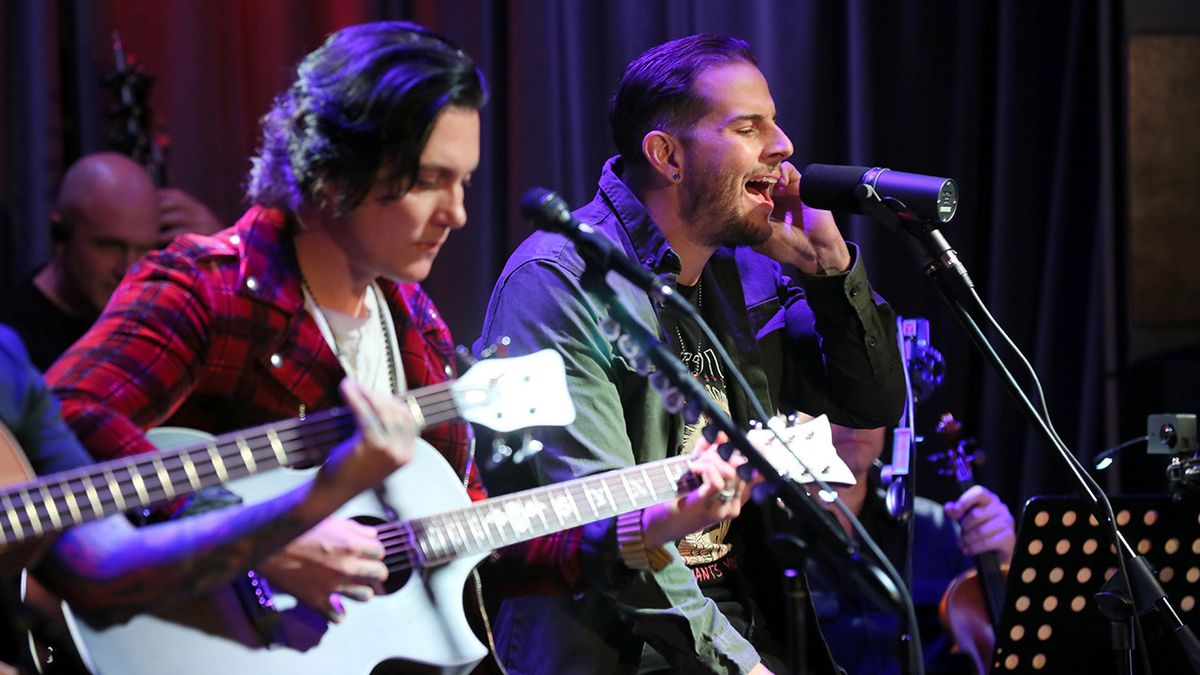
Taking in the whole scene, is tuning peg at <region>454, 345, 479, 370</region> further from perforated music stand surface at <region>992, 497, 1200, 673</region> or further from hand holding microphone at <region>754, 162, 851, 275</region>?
perforated music stand surface at <region>992, 497, 1200, 673</region>

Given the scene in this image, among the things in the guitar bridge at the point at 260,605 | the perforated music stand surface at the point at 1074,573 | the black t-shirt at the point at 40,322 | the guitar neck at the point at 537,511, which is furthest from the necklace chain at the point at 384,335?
the black t-shirt at the point at 40,322

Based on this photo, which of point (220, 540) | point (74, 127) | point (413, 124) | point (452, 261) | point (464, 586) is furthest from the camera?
point (452, 261)

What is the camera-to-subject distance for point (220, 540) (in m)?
1.77

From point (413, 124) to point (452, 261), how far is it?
2.10 metres

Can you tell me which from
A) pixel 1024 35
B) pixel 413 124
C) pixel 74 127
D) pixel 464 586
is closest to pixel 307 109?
pixel 413 124

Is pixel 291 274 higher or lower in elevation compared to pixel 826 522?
higher

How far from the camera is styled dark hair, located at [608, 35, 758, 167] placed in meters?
2.99

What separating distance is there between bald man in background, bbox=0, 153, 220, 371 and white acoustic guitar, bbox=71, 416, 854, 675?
1663 mm

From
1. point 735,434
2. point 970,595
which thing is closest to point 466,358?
point 735,434

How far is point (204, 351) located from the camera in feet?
6.47

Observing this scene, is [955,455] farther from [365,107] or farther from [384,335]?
[365,107]

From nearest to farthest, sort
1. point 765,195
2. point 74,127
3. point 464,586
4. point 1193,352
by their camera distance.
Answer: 1. point 464,586
2. point 765,195
3. point 74,127
4. point 1193,352

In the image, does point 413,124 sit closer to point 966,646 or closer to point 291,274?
point 291,274

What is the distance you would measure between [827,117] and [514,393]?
8.74 ft
